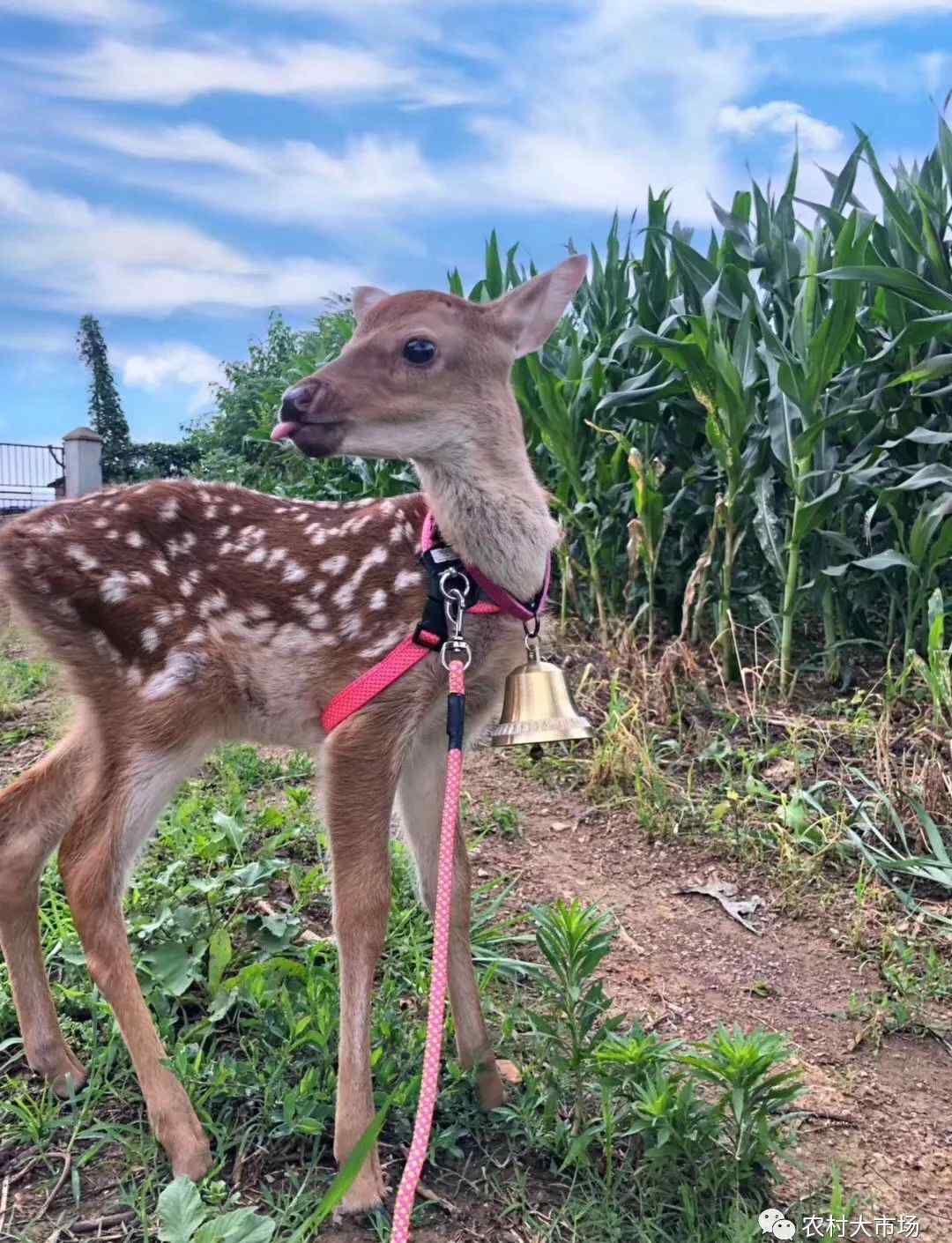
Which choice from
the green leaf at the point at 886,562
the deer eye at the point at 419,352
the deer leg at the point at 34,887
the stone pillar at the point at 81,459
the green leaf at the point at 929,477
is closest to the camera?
the deer eye at the point at 419,352

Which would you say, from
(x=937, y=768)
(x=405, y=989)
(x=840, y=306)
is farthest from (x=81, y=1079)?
(x=840, y=306)

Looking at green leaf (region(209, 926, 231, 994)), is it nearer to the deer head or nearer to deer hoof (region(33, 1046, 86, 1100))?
deer hoof (region(33, 1046, 86, 1100))

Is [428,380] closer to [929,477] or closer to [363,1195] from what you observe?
[363,1195]

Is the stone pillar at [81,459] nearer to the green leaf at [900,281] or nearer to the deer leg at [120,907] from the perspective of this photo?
the green leaf at [900,281]

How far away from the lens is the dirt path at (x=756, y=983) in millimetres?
2471

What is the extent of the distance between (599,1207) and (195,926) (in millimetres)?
1425

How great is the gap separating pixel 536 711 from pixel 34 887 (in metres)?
1.47

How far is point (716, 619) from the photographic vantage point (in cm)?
491

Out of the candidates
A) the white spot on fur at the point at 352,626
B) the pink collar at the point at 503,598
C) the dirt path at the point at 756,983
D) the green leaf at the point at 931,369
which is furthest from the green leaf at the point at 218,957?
the green leaf at the point at 931,369

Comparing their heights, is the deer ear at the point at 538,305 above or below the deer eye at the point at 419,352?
above

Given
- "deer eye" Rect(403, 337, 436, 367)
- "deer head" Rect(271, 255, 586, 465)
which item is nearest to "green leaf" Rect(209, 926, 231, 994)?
"deer head" Rect(271, 255, 586, 465)

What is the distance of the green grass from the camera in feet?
6.88

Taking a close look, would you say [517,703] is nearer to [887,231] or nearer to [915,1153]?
[915,1153]

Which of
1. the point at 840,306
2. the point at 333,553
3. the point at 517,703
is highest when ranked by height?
the point at 840,306
